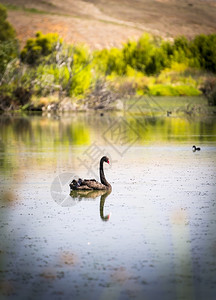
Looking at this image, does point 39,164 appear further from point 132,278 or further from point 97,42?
point 97,42

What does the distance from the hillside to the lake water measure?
5055 inches

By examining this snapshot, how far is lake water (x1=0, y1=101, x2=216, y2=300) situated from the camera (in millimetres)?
5738

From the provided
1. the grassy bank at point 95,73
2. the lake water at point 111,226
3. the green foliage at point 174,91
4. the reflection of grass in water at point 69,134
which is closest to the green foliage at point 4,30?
the grassy bank at point 95,73

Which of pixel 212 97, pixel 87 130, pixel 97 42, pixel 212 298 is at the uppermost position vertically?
pixel 97 42

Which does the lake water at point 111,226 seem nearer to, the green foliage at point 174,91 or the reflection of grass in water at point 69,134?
the reflection of grass in water at point 69,134

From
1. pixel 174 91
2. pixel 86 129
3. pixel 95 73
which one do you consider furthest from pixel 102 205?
pixel 174 91

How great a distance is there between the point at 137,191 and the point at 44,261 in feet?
13.0

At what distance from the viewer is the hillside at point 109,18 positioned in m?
148

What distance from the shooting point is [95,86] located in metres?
35.5

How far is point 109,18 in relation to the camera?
175m

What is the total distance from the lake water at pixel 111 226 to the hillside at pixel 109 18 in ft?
421

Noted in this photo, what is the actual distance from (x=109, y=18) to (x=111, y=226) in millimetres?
170101

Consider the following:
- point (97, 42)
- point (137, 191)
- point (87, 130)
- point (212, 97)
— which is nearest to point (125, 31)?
point (97, 42)

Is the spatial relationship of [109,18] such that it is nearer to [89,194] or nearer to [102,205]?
[89,194]
